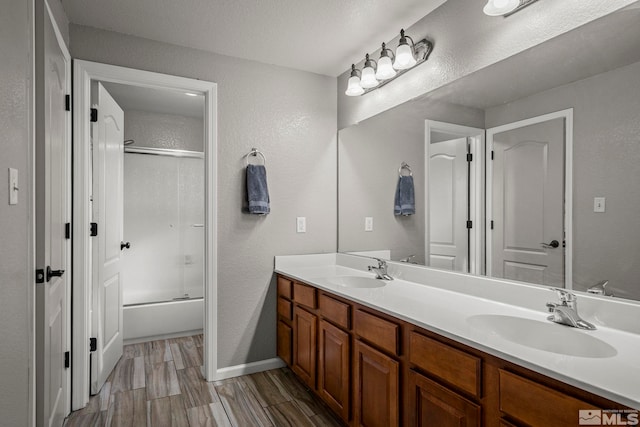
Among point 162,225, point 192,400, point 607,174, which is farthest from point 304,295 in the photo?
point 162,225

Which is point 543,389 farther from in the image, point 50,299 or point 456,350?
point 50,299

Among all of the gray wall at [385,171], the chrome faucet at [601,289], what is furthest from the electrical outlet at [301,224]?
the chrome faucet at [601,289]

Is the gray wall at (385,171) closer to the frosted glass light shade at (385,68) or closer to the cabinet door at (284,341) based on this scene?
the frosted glass light shade at (385,68)

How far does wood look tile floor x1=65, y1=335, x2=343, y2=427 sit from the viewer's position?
2.08 m

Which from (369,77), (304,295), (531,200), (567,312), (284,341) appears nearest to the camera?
(567,312)

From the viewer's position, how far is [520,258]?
1610 mm

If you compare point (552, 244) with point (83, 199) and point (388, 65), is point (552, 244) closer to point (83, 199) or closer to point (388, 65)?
point (388, 65)

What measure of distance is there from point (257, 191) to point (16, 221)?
1527 millimetres

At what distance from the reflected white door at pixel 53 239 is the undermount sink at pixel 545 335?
173cm

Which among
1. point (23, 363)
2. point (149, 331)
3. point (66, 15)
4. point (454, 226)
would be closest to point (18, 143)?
point (23, 363)

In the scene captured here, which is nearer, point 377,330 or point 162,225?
point 377,330

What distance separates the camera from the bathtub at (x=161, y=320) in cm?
333

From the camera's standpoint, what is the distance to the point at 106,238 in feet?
8.25

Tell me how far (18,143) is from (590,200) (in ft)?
6.70
